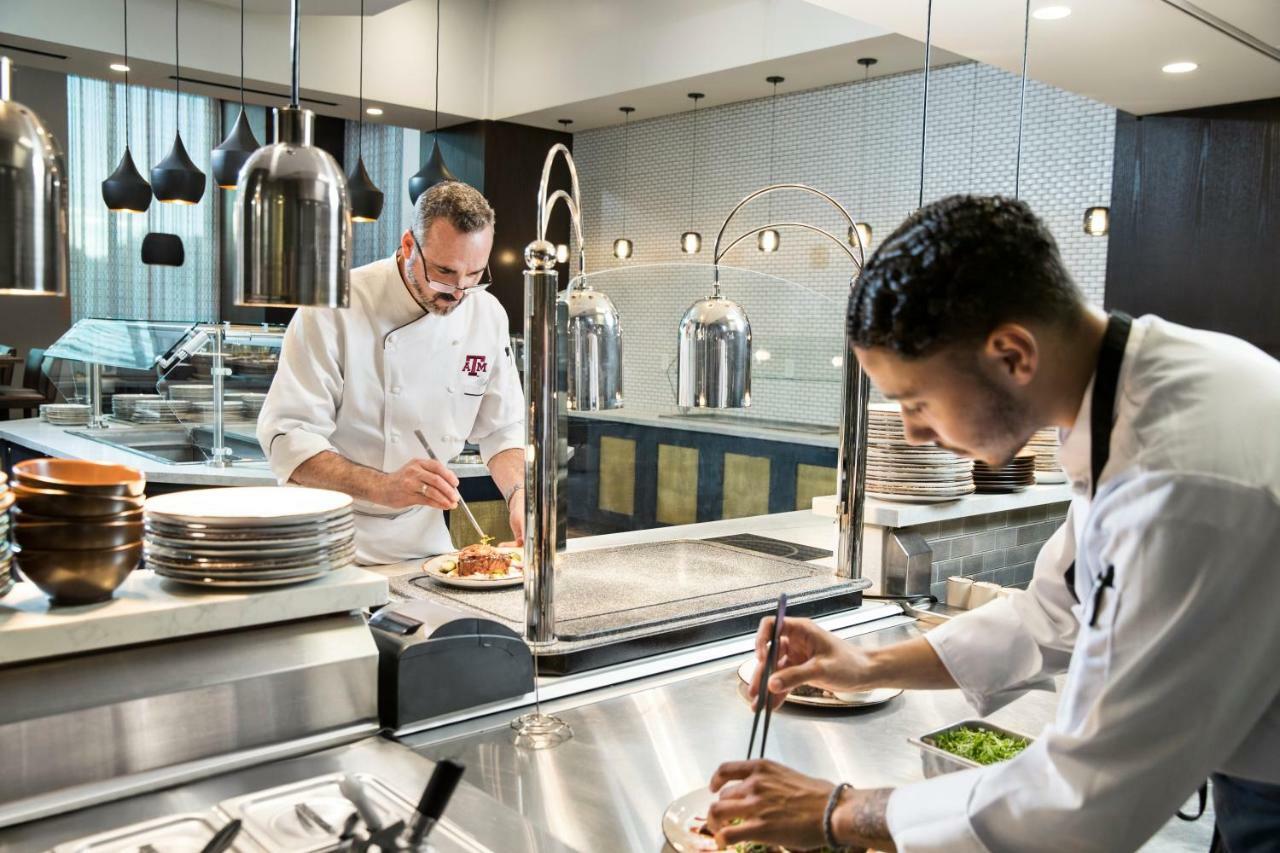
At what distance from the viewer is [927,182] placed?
7414mm

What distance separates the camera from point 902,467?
2.49 meters

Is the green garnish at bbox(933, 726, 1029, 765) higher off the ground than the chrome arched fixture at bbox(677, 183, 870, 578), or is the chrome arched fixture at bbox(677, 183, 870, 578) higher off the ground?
the chrome arched fixture at bbox(677, 183, 870, 578)

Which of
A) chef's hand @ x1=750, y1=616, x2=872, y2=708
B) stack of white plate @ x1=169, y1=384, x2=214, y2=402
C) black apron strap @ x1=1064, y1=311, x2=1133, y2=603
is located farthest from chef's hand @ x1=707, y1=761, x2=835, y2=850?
stack of white plate @ x1=169, y1=384, x2=214, y2=402

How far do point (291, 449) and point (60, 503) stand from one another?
1.16 meters

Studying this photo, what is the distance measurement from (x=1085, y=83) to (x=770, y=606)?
10.6 feet

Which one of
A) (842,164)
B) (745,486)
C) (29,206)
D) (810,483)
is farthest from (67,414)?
(842,164)

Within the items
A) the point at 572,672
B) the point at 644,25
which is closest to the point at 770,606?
the point at 572,672

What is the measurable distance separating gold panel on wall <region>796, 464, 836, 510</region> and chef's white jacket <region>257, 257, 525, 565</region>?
2.99 ft

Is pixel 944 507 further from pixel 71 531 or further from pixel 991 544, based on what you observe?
pixel 71 531

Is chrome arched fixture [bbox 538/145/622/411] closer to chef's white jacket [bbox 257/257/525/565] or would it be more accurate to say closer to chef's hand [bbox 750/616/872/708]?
chef's hand [bbox 750/616/872/708]

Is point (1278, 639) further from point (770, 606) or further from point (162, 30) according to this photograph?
point (162, 30)

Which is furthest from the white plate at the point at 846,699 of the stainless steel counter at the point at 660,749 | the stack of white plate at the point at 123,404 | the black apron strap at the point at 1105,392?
the stack of white plate at the point at 123,404

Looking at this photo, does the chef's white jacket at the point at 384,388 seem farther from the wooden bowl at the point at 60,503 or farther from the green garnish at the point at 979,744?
the green garnish at the point at 979,744

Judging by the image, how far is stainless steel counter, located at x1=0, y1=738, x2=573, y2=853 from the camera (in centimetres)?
116
